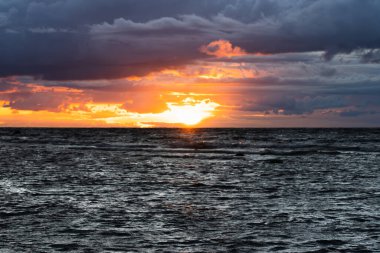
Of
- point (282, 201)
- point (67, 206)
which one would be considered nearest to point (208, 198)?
point (282, 201)

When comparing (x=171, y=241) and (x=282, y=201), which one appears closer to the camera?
(x=171, y=241)

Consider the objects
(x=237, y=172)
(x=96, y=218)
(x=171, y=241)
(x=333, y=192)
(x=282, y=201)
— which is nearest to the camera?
(x=171, y=241)

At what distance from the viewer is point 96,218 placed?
24.7 m

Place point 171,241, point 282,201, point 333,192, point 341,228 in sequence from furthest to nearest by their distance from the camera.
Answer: point 333,192 < point 282,201 < point 341,228 < point 171,241

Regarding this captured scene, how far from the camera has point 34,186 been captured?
3725cm

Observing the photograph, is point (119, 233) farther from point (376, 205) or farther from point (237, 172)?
point (237, 172)

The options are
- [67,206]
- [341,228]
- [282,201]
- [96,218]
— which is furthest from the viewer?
[282,201]

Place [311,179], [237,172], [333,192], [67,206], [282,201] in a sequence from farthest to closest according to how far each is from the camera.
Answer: [237,172]
[311,179]
[333,192]
[282,201]
[67,206]

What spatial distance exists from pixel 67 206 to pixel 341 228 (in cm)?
1360

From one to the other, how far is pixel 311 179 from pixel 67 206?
74.3 ft

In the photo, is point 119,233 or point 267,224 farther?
point 267,224

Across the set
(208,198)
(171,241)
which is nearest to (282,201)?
(208,198)

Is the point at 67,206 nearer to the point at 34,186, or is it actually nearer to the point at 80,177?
the point at 34,186

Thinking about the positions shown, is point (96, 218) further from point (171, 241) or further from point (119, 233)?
point (171, 241)
